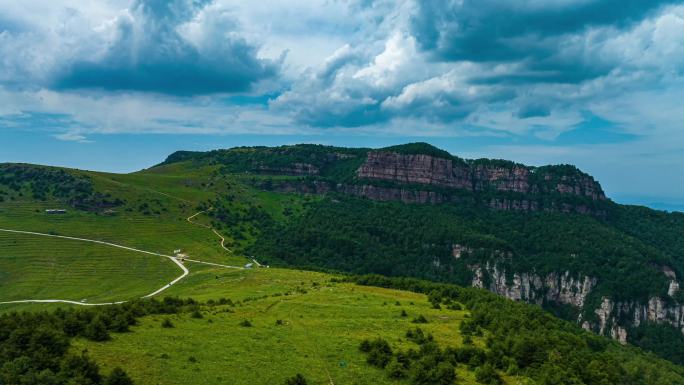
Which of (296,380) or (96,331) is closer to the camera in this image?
(296,380)

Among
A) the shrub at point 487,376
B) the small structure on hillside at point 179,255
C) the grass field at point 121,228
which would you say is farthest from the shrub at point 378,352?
the small structure on hillside at point 179,255

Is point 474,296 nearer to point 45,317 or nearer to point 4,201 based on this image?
point 45,317

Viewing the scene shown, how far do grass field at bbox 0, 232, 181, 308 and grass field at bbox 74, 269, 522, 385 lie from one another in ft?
169

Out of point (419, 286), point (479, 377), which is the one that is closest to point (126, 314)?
point (479, 377)

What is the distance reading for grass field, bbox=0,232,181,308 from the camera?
12231 cm

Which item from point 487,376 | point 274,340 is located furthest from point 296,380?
point 487,376

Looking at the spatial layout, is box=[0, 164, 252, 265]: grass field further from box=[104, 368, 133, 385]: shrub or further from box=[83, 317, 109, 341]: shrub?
box=[104, 368, 133, 385]: shrub

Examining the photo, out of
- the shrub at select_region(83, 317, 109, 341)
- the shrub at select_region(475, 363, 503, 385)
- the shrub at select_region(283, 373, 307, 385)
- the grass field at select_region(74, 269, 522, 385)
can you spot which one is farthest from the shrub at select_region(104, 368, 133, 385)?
the shrub at select_region(475, 363, 503, 385)

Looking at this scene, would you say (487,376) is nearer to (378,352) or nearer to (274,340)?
(378,352)

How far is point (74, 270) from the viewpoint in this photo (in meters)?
140

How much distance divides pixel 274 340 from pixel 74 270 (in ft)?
357

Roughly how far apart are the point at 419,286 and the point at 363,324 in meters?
48.2

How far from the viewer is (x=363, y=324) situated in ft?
236

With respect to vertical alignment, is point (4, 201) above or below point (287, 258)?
above
